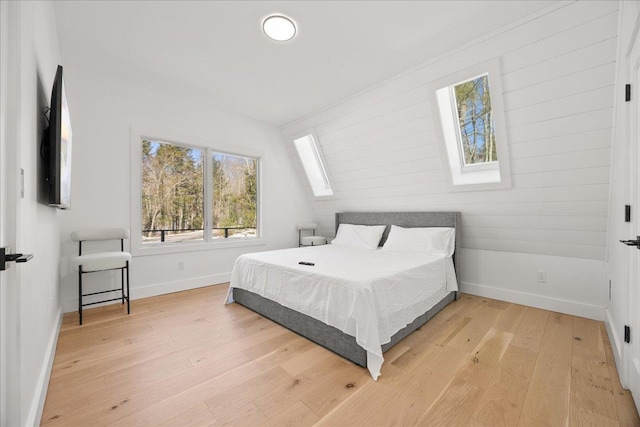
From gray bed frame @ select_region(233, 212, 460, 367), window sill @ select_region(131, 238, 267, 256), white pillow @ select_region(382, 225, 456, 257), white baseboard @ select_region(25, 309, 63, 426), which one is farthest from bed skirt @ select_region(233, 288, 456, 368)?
white baseboard @ select_region(25, 309, 63, 426)

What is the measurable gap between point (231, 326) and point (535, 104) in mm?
3310

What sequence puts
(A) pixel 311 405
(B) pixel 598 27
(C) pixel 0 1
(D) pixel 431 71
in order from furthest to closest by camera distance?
(D) pixel 431 71
(B) pixel 598 27
(A) pixel 311 405
(C) pixel 0 1

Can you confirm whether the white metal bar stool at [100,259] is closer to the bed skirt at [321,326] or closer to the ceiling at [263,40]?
the bed skirt at [321,326]

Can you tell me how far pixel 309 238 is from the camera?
4559mm

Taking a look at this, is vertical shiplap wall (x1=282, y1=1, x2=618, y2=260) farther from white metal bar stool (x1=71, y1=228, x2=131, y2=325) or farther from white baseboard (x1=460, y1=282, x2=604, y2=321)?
white metal bar stool (x1=71, y1=228, x2=131, y2=325)

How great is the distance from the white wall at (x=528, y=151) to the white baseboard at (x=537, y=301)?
0.03 feet

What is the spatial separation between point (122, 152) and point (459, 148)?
395cm

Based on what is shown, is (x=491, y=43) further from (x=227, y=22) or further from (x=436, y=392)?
(x=436, y=392)

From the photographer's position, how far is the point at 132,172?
3234 mm

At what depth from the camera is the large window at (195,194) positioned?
349 cm

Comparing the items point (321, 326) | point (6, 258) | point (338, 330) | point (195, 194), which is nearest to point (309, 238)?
point (195, 194)

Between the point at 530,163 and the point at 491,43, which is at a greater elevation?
the point at 491,43

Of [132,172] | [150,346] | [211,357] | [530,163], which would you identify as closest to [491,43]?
[530,163]

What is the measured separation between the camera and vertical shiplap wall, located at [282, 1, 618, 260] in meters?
2.02
